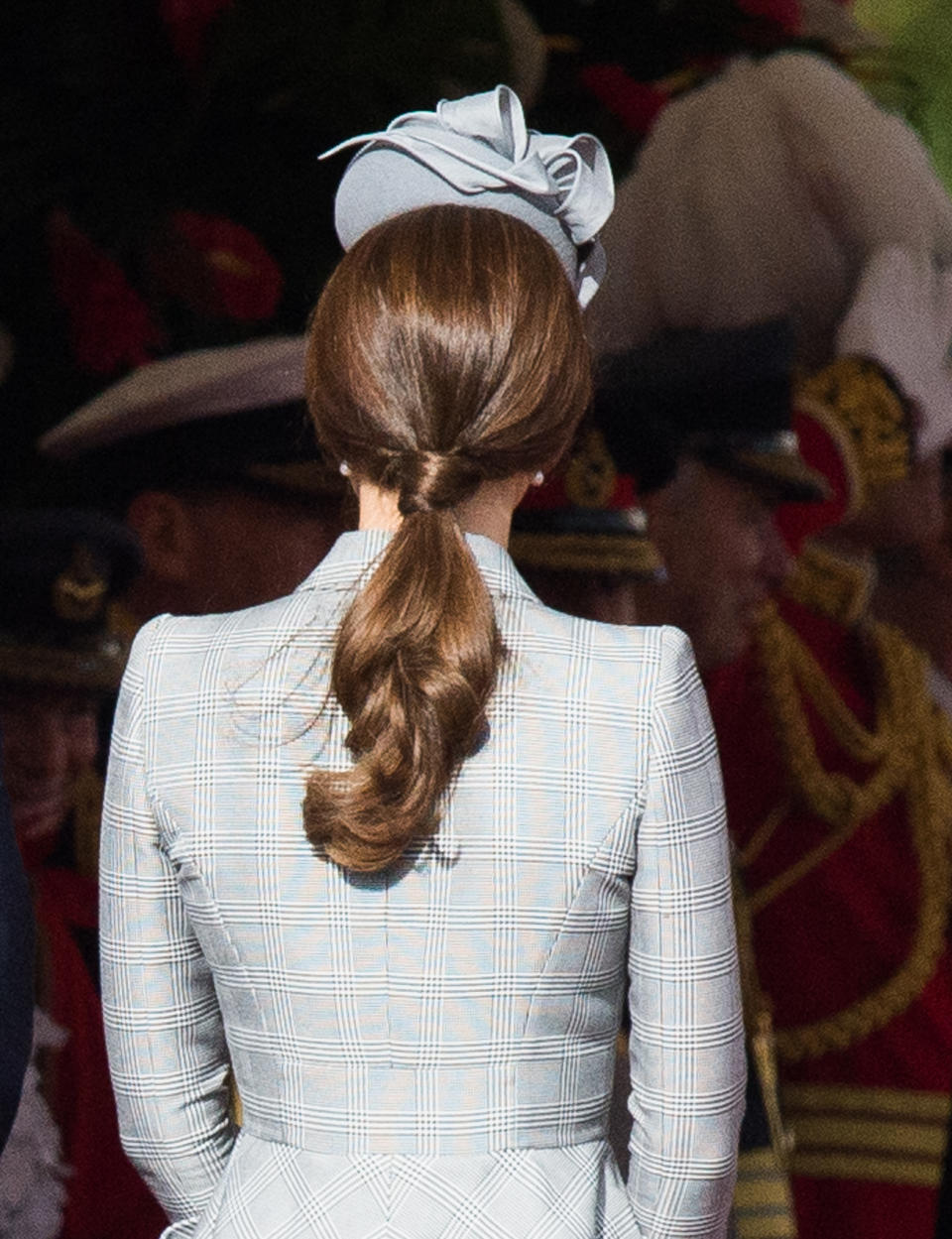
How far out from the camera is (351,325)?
3.40ft

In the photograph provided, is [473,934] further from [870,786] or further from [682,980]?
[870,786]

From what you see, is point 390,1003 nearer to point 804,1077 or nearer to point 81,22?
point 81,22

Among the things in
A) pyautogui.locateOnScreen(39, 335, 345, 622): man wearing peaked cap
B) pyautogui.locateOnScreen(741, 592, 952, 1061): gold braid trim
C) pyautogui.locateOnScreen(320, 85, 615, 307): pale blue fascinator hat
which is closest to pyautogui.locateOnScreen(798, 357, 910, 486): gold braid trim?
pyautogui.locateOnScreen(741, 592, 952, 1061): gold braid trim

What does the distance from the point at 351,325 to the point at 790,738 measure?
1821mm

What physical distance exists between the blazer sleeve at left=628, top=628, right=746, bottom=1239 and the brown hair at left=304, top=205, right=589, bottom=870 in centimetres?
11

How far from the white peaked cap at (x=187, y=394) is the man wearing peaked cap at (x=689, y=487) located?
15.3 inches

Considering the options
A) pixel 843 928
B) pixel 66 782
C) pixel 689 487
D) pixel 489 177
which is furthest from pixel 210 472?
pixel 843 928

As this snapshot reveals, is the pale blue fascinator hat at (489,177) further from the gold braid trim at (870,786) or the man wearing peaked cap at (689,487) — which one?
the gold braid trim at (870,786)

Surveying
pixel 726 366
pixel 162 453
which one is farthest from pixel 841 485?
pixel 162 453

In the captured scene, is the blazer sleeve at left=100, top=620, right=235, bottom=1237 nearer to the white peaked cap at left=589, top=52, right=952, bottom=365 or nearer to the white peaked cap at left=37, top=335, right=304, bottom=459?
the white peaked cap at left=37, top=335, right=304, bottom=459

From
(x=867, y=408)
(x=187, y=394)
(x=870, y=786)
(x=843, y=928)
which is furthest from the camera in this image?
(x=867, y=408)

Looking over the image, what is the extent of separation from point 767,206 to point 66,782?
146 centimetres

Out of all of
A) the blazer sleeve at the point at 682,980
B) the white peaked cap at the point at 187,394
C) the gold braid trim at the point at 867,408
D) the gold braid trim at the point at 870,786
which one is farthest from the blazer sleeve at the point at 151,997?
the gold braid trim at the point at 867,408

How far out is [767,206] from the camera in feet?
9.52
